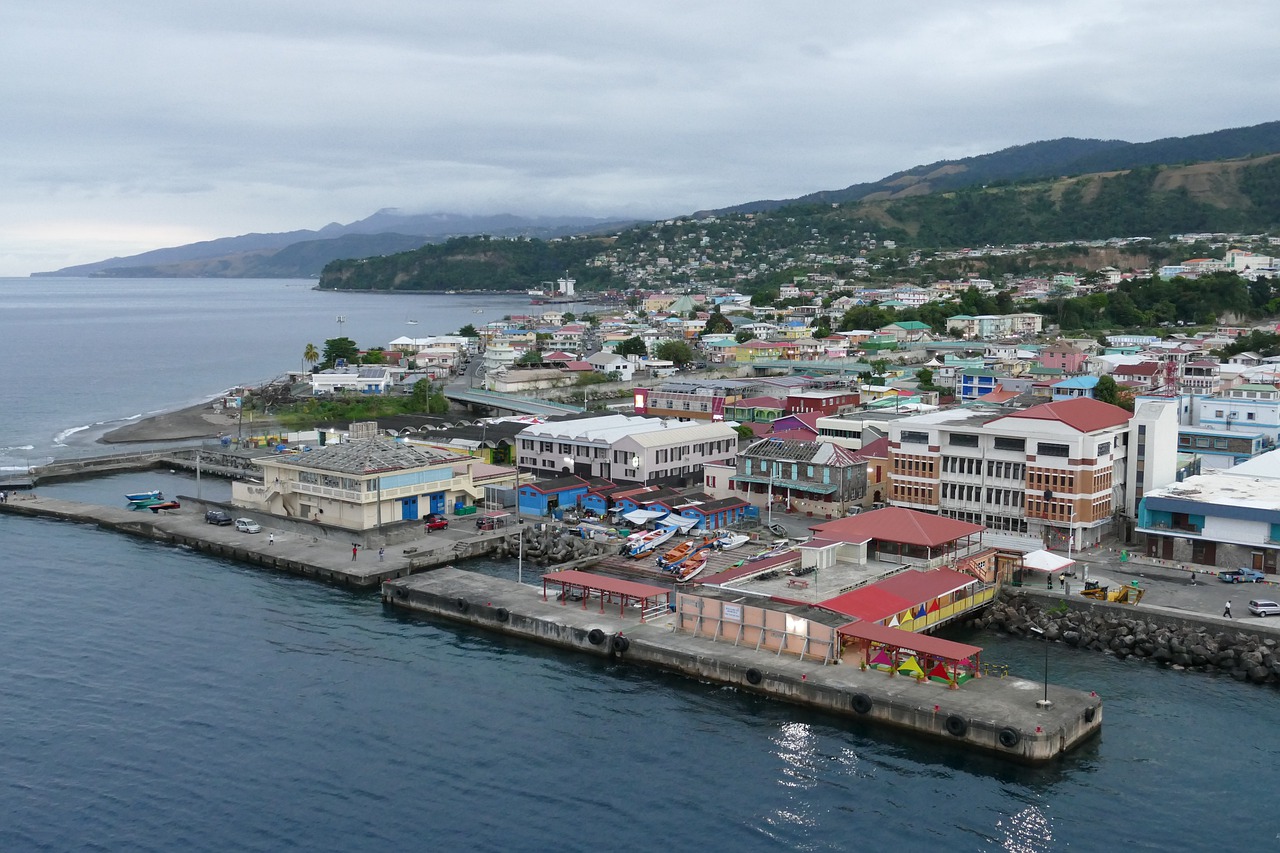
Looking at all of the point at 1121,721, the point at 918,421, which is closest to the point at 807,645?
the point at 1121,721

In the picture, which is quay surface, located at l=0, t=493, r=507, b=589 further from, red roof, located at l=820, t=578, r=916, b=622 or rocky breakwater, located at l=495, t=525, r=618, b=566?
red roof, located at l=820, t=578, r=916, b=622

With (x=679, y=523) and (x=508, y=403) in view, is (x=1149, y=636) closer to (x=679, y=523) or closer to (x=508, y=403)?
(x=679, y=523)

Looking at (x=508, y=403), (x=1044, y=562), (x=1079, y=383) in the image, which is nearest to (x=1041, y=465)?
(x=1044, y=562)

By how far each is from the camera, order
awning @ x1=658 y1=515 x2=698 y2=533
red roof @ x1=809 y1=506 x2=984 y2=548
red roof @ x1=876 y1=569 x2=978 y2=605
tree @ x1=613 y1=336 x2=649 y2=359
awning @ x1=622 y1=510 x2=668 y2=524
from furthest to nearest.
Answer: tree @ x1=613 y1=336 x2=649 y2=359
awning @ x1=622 y1=510 x2=668 y2=524
awning @ x1=658 y1=515 x2=698 y2=533
red roof @ x1=809 y1=506 x2=984 y2=548
red roof @ x1=876 y1=569 x2=978 y2=605

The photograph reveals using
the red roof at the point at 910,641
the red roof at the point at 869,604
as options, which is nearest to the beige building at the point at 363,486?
the red roof at the point at 869,604

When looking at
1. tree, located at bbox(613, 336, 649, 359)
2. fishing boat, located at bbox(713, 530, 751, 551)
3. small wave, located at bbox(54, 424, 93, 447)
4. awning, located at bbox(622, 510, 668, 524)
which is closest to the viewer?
fishing boat, located at bbox(713, 530, 751, 551)

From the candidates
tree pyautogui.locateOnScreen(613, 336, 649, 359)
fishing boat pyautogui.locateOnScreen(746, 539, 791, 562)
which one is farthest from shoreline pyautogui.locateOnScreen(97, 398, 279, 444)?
fishing boat pyautogui.locateOnScreen(746, 539, 791, 562)

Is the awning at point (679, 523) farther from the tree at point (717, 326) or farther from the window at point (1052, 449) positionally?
the tree at point (717, 326)
